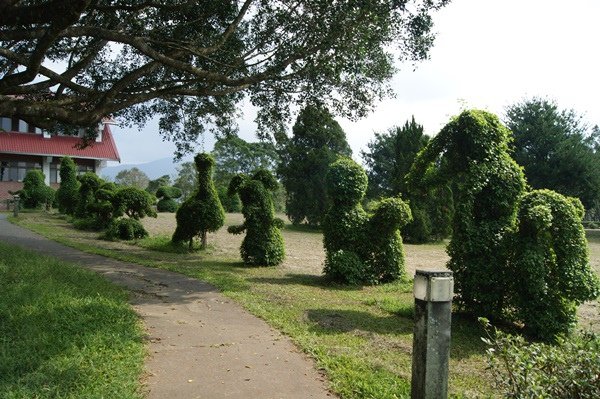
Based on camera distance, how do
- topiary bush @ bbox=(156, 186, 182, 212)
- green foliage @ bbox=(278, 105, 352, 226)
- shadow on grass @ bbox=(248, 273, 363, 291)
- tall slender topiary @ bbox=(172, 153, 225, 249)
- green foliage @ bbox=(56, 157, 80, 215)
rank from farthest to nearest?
1. green foliage @ bbox=(278, 105, 352, 226)
2. topiary bush @ bbox=(156, 186, 182, 212)
3. green foliage @ bbox=(56, 157, 80, 215)
4. tall slender topiary @ bbox=(172, 153, 225, 249)
5. shadow on grass @ bbox=(248, 273, 363, 291)

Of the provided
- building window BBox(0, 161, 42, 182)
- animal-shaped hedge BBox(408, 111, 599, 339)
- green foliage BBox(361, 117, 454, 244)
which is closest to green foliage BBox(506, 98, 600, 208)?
green foliage BBox(361, 117, 454, 244)

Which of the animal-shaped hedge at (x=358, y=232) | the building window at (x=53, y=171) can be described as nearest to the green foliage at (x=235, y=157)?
the building window at (x=53, y=171)

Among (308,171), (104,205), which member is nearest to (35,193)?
(104,205)

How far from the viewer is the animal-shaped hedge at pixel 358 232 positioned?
10719 millimetres

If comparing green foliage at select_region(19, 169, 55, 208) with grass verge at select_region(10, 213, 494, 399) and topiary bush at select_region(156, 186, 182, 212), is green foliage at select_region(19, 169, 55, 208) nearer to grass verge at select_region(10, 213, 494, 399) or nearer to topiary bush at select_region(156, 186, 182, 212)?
topiary bush at select_region(156, 186, 182, 212)

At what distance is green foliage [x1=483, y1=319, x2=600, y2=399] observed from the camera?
3.13m

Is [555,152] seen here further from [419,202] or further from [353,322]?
[353,322]

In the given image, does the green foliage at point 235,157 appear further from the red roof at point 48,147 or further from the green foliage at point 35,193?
the green foliage at point 35,193

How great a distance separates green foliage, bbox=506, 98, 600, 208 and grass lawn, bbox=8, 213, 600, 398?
23581mm

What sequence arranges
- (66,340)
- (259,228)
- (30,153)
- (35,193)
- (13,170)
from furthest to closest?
(13,170), (30,153), (35,193), (259,228), (66,340)

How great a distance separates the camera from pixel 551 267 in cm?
721

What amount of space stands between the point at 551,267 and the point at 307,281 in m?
5.20

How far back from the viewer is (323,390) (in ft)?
15.2

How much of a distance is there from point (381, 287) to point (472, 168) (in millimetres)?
3824
